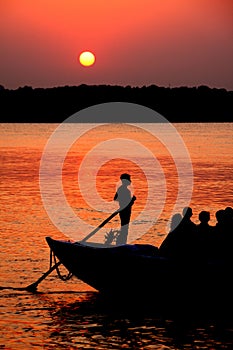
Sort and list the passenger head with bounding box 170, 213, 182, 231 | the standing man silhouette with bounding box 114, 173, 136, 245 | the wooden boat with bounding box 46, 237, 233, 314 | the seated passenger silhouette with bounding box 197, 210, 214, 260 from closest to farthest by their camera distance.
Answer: the passenger head with bounding box 170, 213, 182, 231 < the wooden boat with bounding box 46, 237, 233, 314 < the seated passenger silhouette with bounding box 197, 210, 214, 260 < the standing man silhouette with bounding box 114, 173, 136, 245

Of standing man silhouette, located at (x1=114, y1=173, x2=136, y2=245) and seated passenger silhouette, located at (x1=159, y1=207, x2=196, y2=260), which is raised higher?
standing man silhouette, located at (x1=114, y1=173, x2=136, y2=245)

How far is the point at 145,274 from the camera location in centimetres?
1980

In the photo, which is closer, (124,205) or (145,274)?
(145,274)

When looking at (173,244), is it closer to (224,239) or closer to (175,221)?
(175,221)

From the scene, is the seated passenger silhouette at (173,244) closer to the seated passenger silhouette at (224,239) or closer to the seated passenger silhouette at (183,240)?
the seated passenger silhouette at (183,240)

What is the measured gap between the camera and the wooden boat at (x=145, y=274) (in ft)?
63.2

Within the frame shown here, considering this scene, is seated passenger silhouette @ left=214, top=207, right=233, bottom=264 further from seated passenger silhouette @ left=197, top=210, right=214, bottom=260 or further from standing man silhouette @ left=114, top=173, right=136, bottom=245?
standing man silhouette @ left=114, top=173, right=136, bottom=245

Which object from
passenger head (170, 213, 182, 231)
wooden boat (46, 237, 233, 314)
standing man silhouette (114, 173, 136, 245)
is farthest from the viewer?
standing man silhouette (114, 173, 136, 245)

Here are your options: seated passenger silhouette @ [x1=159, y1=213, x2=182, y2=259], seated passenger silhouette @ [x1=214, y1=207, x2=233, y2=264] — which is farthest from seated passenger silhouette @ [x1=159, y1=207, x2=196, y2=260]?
seated passenger silhouette @ [x1=214, y1=207, x2=233, y2=264]

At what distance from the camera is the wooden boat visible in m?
19.2

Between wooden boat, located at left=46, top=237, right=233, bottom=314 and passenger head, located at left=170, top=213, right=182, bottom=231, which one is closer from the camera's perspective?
passenger head, located at left=170, top=213, right=182, bottom=231

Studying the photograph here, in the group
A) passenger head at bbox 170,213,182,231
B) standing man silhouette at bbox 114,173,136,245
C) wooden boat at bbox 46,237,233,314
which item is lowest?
wooden boat at bbox 46,237,233,314

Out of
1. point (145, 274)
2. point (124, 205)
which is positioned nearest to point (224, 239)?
point (145, 274)

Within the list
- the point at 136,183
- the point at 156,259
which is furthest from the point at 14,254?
the point at 136,183
